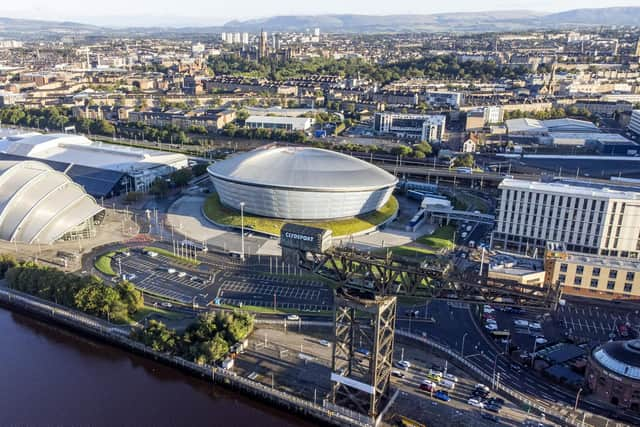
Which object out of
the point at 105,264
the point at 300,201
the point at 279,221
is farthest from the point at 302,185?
the point at 105,264

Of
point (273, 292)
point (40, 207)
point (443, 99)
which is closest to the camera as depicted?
point (273, 292)

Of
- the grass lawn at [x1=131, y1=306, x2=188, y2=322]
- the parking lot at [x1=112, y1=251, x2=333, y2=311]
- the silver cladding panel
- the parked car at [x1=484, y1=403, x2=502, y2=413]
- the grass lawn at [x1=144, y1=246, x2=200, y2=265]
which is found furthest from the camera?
the silver cladding panel

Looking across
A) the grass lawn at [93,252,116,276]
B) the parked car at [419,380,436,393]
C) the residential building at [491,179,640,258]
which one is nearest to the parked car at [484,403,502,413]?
the parked car at [419,380,436,393]

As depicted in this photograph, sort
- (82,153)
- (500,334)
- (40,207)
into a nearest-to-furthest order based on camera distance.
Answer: (500,334) → (40,207) → (82,153)

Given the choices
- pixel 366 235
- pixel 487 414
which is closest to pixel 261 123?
pixel 366 235

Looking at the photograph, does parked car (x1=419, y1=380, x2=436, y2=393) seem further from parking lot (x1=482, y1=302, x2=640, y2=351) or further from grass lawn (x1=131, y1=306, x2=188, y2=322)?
grass lawn (x1=131, y1=306, x2=188, y2=322)

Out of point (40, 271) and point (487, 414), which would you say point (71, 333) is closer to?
point (40, 271)

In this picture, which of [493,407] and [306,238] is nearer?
[306,238]

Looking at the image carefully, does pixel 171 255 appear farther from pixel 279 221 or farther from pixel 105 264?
pixel 279 221
